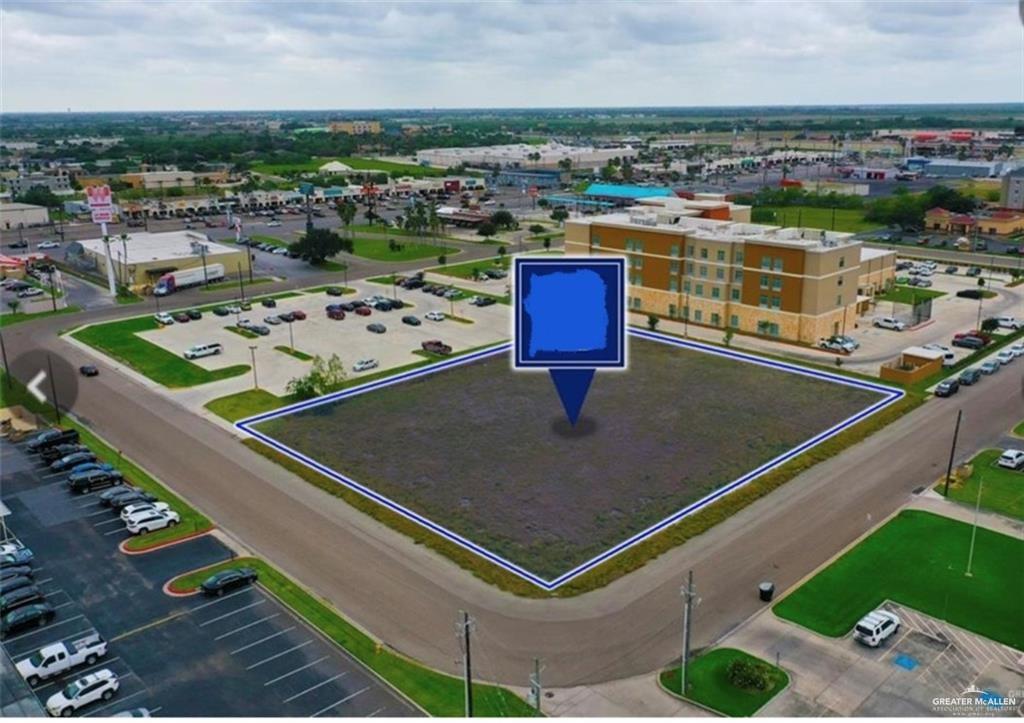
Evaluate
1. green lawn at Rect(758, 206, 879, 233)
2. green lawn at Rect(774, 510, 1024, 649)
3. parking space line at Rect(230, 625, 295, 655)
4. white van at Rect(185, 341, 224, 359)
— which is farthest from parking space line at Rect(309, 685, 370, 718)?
green lawn at Rect(758, 206, 879, 233)

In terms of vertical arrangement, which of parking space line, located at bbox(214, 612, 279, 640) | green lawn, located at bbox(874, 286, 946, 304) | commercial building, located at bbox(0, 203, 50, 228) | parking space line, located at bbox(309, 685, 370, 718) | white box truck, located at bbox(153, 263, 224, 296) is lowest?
parking space line, located at bbox(309, 685, 370, 718)

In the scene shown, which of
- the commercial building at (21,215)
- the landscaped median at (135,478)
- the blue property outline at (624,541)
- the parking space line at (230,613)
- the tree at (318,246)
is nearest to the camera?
the parking space line at (230,613)

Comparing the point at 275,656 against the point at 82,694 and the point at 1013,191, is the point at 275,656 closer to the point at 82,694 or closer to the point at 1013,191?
the point at 82,694

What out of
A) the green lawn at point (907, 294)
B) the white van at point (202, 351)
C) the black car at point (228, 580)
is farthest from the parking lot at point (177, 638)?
the green lawn at point (907, 294)

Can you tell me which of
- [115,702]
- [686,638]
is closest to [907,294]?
[686,638]

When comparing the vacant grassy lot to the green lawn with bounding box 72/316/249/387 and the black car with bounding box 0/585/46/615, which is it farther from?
the black car with bounding box 0/585/46/615

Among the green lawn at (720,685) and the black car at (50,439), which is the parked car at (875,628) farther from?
the black car at (50,439)
